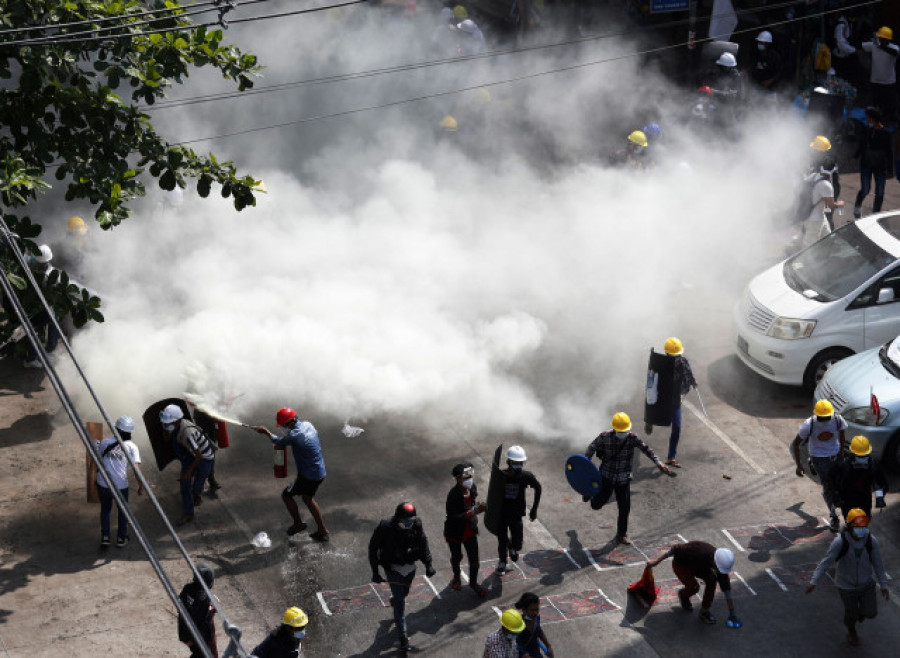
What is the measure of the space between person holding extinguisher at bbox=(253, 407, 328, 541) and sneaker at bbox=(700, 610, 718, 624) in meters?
3.18

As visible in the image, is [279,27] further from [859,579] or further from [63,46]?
[859,579]

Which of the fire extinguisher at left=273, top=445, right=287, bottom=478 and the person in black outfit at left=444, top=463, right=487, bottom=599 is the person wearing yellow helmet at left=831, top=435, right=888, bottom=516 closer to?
the person in black outfit at left=444, top=463, right=487, bottom=599

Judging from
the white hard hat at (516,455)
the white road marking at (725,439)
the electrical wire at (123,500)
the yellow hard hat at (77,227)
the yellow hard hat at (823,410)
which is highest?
the electrical wire at (123,500)

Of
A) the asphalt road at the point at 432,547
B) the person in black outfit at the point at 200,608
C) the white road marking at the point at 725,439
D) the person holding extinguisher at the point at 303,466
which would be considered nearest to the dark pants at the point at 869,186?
the asphalt road at the point at 432,547

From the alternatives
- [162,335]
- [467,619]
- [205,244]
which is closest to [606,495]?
[467,619]

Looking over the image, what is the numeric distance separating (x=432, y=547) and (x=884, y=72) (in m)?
13.0

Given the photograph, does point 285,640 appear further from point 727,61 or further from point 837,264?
point 727,61

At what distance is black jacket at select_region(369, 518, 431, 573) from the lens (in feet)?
29.9

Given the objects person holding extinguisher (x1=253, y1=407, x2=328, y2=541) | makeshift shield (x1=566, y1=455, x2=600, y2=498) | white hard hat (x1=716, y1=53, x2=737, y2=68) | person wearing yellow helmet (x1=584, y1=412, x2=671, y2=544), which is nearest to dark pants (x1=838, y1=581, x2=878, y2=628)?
person wearing yellow helmet (x1=584, y1=412, x2=671, y2=544)

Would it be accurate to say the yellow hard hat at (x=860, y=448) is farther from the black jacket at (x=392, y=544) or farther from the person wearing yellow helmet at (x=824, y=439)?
the black jacket at (x=392, y=544)

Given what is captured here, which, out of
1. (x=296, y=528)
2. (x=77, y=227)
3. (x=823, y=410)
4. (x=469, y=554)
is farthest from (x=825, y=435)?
(x=77, y=227)

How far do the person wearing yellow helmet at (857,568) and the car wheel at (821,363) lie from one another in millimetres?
4014

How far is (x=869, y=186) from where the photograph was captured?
17.5m

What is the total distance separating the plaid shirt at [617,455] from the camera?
34.0ft
